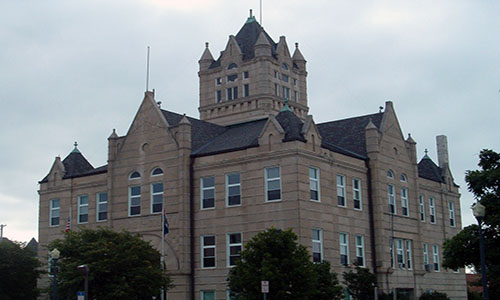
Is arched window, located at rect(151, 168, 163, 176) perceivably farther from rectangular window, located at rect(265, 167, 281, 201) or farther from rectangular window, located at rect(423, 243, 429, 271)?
rectangular window, located at rect(423, 243, 429, 271)

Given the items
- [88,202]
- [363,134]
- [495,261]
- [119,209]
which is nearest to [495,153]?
[495,261]

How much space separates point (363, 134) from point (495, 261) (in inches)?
759

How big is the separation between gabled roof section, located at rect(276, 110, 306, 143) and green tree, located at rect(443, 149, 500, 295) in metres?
12.1

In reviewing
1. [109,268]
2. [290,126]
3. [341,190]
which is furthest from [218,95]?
[109,268]

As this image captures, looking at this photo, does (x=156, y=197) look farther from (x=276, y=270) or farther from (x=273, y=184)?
(x=276, y=270)

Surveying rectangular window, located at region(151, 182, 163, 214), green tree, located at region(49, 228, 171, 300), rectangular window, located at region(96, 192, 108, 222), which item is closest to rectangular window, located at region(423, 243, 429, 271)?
rectangular window, located at region(151, 182, 163, 214)

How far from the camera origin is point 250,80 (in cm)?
6388

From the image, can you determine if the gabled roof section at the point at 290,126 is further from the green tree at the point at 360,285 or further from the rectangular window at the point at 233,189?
the green tree at the point at 360,285

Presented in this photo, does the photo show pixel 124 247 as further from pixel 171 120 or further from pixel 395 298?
pixel 395 298

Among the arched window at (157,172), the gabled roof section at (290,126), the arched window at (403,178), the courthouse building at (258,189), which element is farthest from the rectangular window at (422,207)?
the arched window at (157,172)

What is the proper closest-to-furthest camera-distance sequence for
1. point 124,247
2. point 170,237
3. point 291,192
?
point 124,247
point 291,192
point 170,237

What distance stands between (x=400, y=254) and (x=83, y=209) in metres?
25.0

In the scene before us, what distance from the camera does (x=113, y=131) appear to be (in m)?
56.3

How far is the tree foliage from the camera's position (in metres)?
37.5
